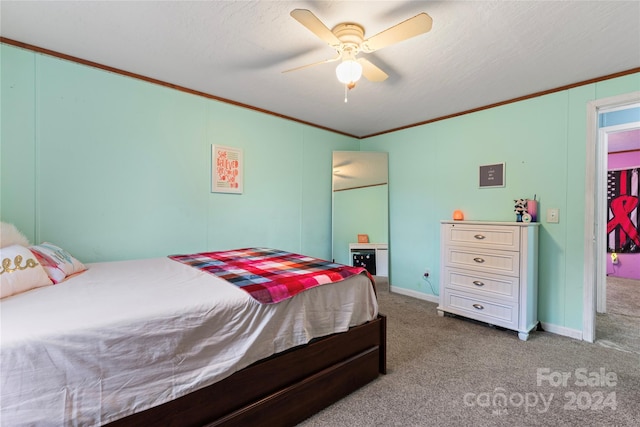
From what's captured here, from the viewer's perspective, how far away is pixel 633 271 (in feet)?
15.6

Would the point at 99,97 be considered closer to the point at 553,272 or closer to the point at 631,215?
the point at 553,272

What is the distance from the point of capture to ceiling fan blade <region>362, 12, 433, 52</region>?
1427 mm

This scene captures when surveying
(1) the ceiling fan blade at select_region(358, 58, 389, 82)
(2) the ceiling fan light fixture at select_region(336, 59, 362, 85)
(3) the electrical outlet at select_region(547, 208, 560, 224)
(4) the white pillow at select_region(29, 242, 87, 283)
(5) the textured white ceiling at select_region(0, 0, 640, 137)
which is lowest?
(4) the white pillow at select_region(29, 242, 87, 283)

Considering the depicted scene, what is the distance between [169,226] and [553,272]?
363 centimetres

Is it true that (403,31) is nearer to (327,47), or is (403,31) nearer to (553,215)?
(327,47)

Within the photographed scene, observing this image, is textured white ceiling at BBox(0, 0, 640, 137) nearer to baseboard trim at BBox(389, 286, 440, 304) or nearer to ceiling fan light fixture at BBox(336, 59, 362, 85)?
ceiling fan light fixture at BBox(336, 59, 362, 85)

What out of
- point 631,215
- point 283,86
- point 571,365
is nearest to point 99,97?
point 283,86

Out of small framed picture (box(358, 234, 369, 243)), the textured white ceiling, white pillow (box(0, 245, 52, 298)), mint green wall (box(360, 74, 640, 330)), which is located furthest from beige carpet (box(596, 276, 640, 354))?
white pillow (box(0, 245, 52, 298))

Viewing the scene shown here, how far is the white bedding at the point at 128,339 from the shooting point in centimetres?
89

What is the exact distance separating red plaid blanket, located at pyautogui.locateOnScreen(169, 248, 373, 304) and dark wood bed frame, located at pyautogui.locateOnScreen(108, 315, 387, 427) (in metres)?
0.33

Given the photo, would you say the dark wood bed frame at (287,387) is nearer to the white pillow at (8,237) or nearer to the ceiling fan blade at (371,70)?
the white pillow at (8,237)

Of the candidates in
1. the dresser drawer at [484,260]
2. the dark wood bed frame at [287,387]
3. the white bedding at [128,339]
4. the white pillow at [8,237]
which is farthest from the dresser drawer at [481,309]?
the white pillow at [8,237]

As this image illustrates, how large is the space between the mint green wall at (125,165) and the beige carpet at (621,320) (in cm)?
323

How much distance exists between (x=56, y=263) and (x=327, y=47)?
2209mm
